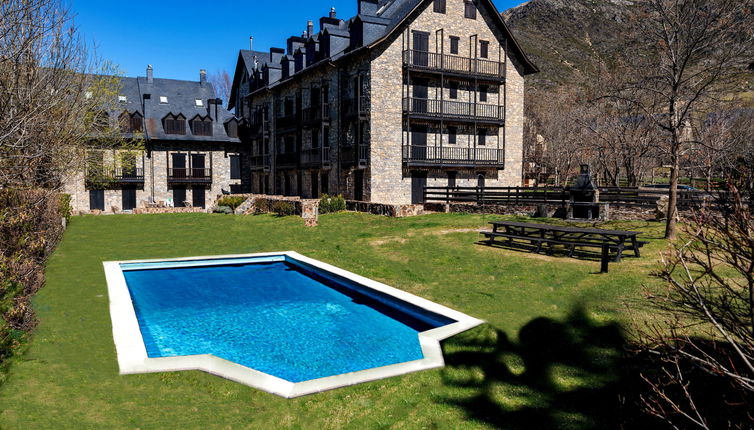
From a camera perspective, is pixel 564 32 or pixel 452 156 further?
pixel 564 32

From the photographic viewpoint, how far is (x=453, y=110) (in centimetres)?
3197

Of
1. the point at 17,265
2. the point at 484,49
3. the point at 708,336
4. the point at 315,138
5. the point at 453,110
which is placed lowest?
the point at 708,336

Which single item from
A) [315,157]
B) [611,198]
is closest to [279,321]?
[611,198]

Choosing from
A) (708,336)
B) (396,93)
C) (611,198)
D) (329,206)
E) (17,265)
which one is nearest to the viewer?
(708,336)

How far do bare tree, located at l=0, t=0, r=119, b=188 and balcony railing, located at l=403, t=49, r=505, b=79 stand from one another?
56.4ft

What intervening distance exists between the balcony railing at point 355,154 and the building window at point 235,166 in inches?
662

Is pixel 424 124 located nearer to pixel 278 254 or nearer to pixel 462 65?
pixel 462 65

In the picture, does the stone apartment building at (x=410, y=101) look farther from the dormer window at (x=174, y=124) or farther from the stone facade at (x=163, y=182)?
the dormer window at (x=174, y=124)

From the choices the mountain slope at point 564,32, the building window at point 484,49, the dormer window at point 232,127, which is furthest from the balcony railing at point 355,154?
the mountain slope at point 564,32

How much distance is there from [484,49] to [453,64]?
290 centimetres

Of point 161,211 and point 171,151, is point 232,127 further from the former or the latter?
point 161,211

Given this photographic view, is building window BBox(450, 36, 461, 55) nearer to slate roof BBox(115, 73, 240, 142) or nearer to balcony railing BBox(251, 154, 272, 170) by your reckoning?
balcony railing BBox(251, 154, 272, 170)

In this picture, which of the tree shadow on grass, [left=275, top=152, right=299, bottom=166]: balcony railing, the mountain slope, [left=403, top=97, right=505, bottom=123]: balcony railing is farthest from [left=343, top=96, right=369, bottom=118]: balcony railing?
the mountain slope

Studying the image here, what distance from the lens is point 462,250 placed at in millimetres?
15906
